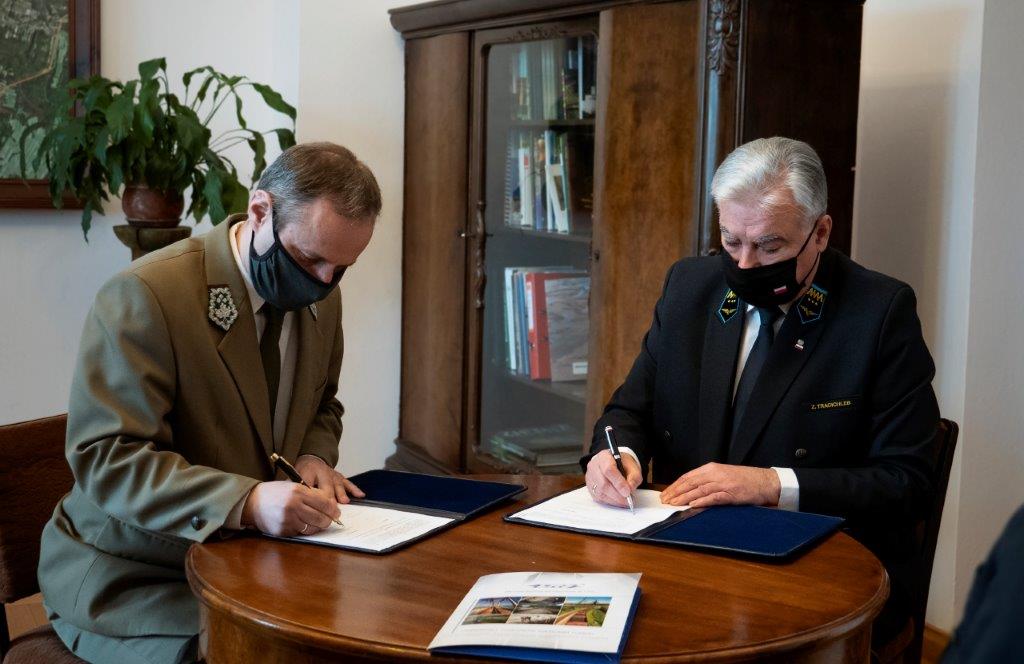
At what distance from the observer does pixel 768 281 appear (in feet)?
6.88

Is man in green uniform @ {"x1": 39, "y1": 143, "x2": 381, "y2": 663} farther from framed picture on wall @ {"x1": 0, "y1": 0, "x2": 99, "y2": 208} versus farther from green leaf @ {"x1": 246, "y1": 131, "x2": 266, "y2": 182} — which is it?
framed picture on wall @ {"x1": 0, "y1": 0, "x2": 99, "y2": 208}

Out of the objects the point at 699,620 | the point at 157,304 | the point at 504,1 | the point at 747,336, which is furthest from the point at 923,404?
the point at 504,1

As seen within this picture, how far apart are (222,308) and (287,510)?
0.43m

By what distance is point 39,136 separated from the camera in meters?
3.71

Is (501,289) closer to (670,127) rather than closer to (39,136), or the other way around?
(670,127)

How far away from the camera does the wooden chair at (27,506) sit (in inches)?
76.8

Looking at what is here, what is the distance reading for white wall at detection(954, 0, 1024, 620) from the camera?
9.09 ft

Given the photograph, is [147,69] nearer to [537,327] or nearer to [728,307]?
[537,327]

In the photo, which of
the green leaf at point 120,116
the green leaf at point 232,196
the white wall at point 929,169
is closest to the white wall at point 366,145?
the green leaf at point 232,196

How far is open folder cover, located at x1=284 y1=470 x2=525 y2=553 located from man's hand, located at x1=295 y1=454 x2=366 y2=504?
0.02 metres

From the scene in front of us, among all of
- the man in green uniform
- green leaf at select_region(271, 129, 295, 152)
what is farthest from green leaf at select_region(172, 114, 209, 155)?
the man in green uniform

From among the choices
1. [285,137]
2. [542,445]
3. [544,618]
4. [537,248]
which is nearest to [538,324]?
[537,248]

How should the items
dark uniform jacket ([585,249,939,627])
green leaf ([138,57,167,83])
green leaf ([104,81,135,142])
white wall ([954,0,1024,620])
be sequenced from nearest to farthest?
dark uniform jacket ([585,249,939,627])
white wall ([954,0,1024,620])
green leaf ([104,81,135,142])
green leaf ([138,57,167,83])

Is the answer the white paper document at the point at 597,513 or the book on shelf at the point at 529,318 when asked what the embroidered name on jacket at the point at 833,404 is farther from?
the book on shelf at the point at 529,318
